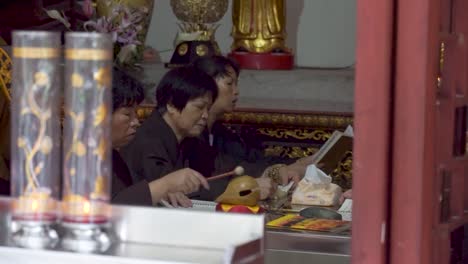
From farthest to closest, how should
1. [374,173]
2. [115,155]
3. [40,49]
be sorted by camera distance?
[115,155]
[374,173]
[40,49]

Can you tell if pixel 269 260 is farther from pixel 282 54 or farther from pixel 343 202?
pixel 282 54

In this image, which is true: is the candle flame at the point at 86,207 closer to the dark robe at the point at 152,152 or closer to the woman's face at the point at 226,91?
the dark robe at the point at 152,152

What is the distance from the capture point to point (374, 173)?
1.59m

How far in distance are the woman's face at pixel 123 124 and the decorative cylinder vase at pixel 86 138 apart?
1485mm

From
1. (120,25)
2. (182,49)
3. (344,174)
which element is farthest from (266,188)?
(182,49)

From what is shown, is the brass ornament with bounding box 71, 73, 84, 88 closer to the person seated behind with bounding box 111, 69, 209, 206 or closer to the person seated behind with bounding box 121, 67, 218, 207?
the person seated behind with bounding box 111, 69, 209, 206

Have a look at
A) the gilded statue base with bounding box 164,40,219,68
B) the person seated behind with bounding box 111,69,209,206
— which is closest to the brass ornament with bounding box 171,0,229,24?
the gilded statue base with bounding box 164,40,219,68

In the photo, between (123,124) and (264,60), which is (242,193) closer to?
(123,124)

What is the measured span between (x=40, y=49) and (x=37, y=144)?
114mm

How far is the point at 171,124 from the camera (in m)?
3.39

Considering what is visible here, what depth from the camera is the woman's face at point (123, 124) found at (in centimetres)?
293

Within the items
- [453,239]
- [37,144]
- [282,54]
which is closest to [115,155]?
[453,239]

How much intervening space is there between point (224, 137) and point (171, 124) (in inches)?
23.3

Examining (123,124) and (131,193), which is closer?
(131,193)
